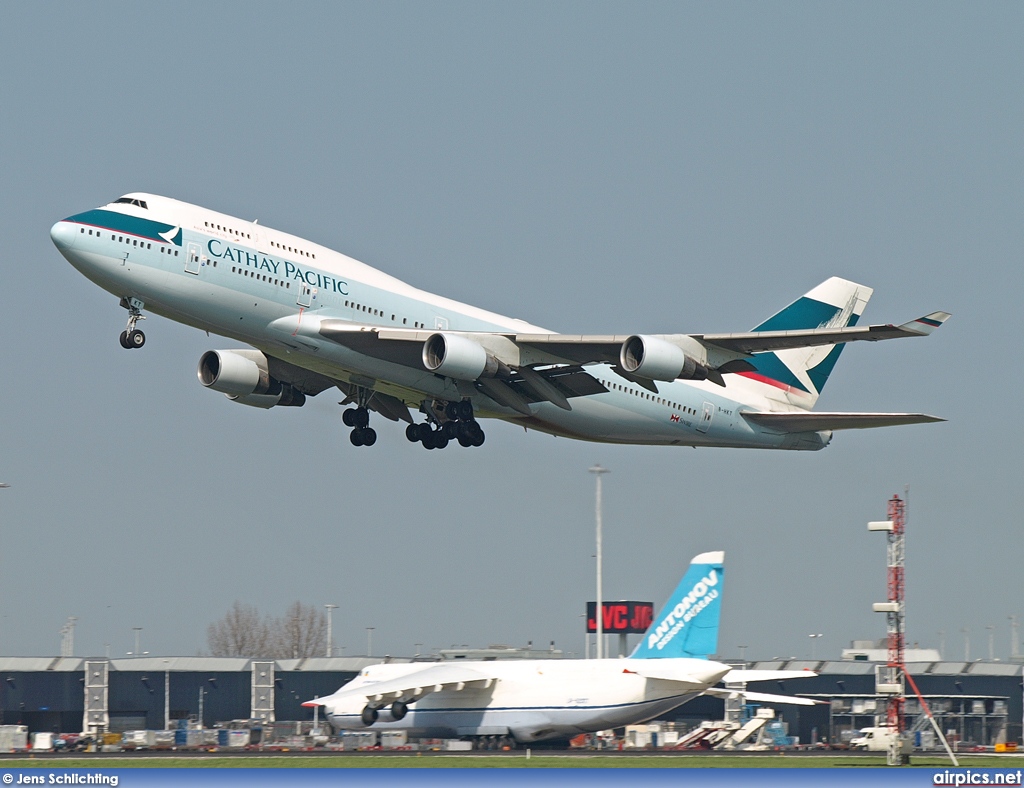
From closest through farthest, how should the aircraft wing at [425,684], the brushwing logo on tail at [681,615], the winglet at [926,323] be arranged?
the winglet at [926,323]
the aircraft wing at [425,684]
the brushwing logo on tail at [681,615]

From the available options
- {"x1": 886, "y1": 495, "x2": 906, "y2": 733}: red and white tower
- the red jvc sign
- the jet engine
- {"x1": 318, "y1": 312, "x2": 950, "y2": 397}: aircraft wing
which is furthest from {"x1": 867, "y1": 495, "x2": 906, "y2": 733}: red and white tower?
the red jvc sign

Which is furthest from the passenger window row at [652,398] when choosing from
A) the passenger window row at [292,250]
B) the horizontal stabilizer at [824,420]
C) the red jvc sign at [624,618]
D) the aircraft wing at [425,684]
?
the red jvc sign at [624,618]

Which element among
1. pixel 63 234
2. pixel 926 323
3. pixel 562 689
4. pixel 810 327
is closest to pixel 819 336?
pixel 926 323

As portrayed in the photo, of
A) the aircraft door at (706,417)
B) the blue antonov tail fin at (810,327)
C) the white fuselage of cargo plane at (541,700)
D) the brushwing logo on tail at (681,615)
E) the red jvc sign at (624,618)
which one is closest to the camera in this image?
the white fuselage of cargo plane at (541,700)

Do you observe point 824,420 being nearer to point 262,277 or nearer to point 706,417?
point 706,417

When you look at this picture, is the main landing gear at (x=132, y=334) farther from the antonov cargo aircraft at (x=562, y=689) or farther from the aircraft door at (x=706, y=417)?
the aircraft door at (x=706, y=417)

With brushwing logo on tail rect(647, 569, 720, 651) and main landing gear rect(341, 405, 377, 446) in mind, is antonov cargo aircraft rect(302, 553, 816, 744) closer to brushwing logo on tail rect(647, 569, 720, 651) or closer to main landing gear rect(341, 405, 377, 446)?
brushwing logo on tail rect(647, 569, 720, 651)
